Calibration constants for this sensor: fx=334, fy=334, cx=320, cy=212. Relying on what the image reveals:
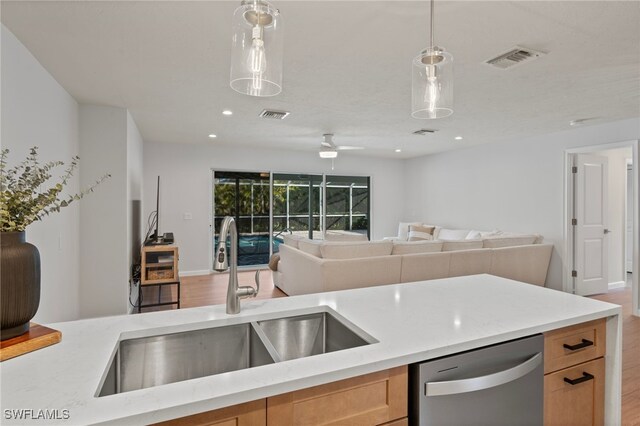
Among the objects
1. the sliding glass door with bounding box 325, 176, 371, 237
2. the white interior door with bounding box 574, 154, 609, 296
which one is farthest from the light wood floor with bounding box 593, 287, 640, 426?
the sliding glass door with bounding box 325, 176, 371, 237

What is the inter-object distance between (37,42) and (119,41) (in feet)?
1.85

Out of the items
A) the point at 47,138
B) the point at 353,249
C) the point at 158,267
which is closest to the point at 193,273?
the point at 158,267

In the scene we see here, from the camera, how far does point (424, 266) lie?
13.3 feet

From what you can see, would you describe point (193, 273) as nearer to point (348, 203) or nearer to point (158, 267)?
point (158, 267)

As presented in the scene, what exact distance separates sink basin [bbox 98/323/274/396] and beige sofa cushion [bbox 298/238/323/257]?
2.61 metres

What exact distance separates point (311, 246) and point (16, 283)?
3217mm

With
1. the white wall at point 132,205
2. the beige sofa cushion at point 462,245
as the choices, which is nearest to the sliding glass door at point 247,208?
the white wall at point 132,205

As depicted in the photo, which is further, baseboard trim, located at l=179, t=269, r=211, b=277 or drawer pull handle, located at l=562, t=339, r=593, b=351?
baseboard trim, located at l=179, t=269, r=211, b=277

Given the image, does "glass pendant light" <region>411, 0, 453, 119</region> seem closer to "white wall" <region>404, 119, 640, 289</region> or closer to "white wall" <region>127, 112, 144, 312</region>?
"white wall" <region>127, 112, 144, 312</region>

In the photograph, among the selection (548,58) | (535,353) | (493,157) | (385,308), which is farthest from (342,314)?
(493,157)

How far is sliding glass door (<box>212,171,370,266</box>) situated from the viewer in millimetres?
6766

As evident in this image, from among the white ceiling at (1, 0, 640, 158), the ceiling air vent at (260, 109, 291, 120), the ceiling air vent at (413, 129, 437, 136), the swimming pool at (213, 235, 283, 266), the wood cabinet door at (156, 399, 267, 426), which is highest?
the ceiling air vent at (413, 129, 437, 136)

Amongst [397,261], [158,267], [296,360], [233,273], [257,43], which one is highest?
[257,43]

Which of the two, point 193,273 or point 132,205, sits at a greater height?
point 132,205
